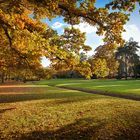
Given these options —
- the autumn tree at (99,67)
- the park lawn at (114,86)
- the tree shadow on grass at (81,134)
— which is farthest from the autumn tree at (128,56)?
the tree shadow on grass at (81,134)

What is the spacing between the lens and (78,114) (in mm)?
15164

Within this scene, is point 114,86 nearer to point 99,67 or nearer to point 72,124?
point 99,67

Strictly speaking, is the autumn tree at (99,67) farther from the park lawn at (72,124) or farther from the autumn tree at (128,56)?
the autumn tree at (128,56)

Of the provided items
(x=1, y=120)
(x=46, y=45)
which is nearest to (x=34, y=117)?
(x=1, y=120)

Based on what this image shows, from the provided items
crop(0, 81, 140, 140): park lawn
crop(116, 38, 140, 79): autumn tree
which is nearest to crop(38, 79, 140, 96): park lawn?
crop(0, 81, 140, 140): park lawn

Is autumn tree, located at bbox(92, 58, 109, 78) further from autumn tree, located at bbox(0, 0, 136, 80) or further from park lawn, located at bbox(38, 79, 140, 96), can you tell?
park lawn, located at bbox(38, 79, 140, 96)

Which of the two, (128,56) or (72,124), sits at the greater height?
(128,56)

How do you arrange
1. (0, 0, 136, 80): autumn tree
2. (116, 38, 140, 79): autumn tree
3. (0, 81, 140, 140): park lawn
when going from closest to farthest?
(0, 81, 140, 140): park lawn < (0, 0, 136, 80): autumn tree < (116, 38, 140, 79): autumn tree

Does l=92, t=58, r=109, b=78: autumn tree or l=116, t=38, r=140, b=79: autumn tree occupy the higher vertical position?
l=116, t=38, r=140, b=79: autumn tree

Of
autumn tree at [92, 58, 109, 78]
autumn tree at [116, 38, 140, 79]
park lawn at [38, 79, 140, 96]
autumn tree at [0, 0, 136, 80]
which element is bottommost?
park lawn at [38, 79, 140, 96]

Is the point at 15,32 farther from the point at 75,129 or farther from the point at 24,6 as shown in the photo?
the point at 75,129

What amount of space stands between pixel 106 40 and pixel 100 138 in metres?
4.17

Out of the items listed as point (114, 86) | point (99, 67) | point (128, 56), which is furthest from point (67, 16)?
point (128, 56)

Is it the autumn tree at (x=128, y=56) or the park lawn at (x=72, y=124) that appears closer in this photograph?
the park lawn at (x=72, y=124)
